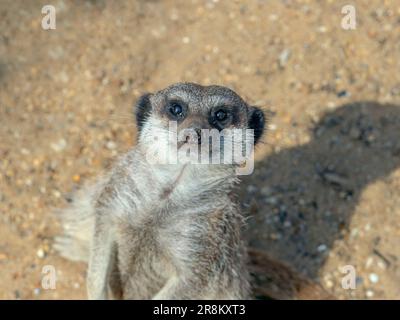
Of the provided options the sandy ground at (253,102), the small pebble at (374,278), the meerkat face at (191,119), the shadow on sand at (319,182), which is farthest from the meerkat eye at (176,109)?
the small pebble at (374,278)

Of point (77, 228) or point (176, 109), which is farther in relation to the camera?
point (77, 228)

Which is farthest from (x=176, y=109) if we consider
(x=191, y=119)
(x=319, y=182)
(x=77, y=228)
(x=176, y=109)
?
(x=319, y=182)

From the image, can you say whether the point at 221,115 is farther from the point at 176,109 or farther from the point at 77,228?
the point at 77,228

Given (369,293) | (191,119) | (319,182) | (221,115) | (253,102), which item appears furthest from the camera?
(253,102)

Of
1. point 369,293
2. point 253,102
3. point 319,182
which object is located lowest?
point 369,293

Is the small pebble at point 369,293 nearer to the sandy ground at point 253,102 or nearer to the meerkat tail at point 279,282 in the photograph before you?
the sandy ground at point 253,102

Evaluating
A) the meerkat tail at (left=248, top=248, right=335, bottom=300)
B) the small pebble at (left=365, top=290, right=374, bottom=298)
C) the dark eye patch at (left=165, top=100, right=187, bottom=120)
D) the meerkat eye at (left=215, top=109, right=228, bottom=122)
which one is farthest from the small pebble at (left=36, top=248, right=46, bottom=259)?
the small pebble at (left=365, top=290, right=374, bottom=298)

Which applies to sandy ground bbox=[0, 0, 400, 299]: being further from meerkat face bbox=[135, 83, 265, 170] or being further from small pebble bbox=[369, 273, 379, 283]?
meerkat face bbox=[135, 83, 265, 170]
